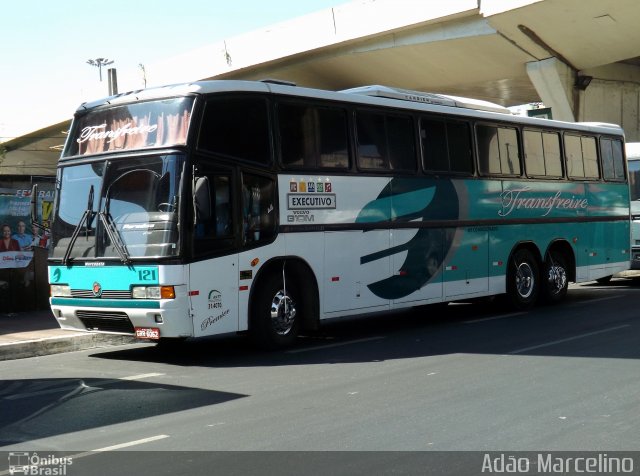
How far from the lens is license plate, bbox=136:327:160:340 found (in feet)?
34.3

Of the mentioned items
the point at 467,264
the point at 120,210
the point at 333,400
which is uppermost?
the point at 120,210

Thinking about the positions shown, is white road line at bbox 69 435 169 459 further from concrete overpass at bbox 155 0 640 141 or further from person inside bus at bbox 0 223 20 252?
concrete overpass at bbox 155 0 640 141

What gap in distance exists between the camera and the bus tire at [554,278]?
16750 mm

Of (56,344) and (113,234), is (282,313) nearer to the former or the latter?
(113,234)

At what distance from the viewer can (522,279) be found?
16281mm

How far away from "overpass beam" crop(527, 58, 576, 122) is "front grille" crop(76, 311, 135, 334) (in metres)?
20.2

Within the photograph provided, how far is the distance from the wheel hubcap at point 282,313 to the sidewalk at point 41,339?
280 centimetres

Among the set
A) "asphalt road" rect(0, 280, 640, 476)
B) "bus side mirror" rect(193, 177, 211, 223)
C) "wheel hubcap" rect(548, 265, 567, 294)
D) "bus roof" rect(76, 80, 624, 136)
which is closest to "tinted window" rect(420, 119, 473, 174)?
"bus roof" rect(76, 80, 624, 136)

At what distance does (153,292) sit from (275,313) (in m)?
1.90

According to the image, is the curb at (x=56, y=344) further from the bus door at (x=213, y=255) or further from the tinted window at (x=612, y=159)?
the tinted window at (x=612, y=159)

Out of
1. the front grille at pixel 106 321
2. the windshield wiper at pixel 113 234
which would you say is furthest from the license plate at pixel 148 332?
the windshield wiper at pixel 113 234

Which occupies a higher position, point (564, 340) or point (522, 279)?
point (522, 279)

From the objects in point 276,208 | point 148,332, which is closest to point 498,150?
point 276,208

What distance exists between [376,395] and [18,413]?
135 inches
